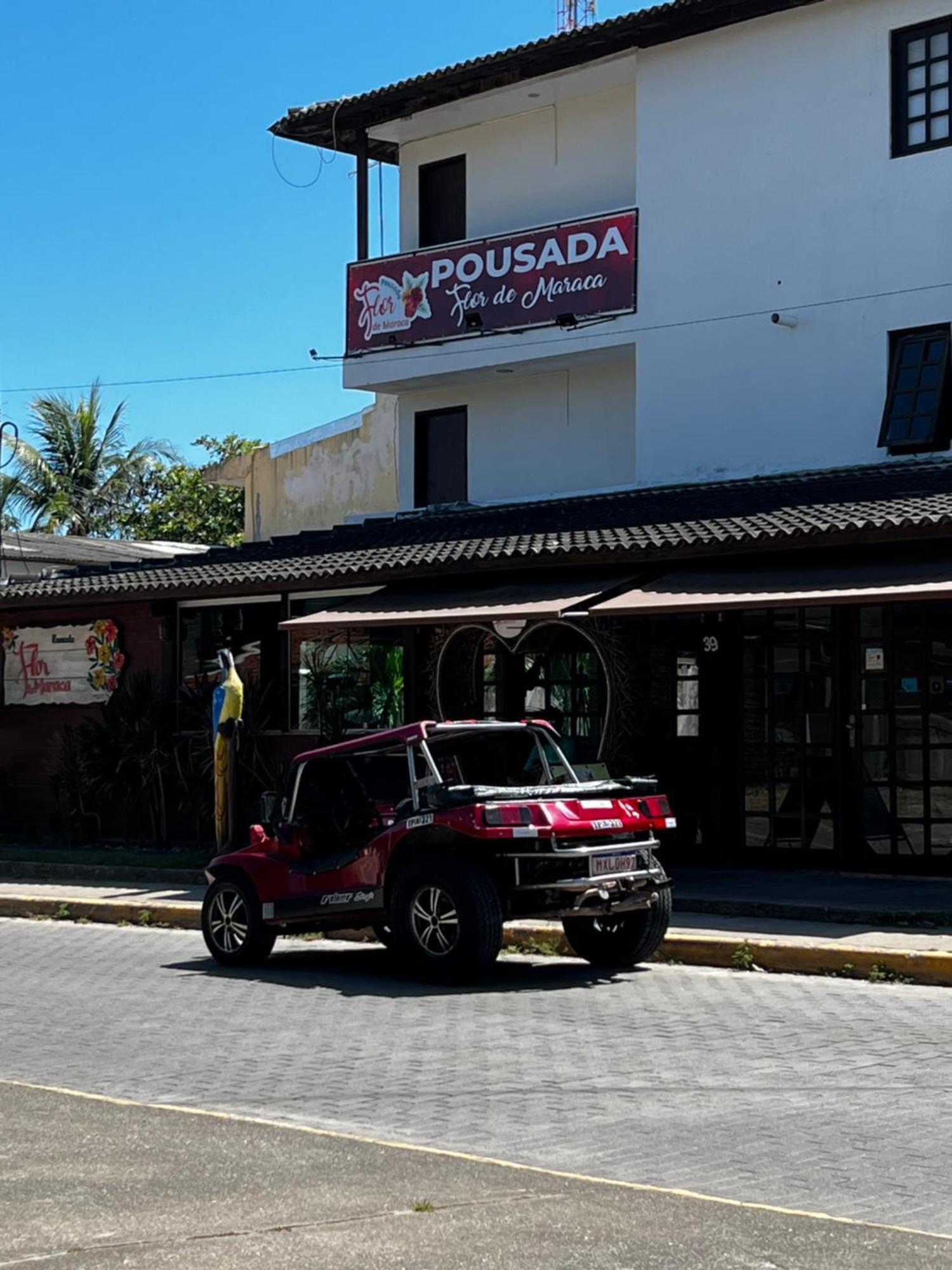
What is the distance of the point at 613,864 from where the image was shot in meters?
11.5

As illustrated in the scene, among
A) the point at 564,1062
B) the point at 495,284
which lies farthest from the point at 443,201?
the point at 564,1062

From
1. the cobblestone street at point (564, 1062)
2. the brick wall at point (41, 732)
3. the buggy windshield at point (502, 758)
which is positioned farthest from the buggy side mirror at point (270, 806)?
the brick wall at point (41, 732)

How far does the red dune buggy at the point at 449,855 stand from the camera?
11320 millimetres

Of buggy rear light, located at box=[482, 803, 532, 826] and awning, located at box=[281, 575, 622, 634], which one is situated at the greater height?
awning, located at box=[281, 575, 622, 634]

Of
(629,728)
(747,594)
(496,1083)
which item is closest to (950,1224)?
(496,1083)

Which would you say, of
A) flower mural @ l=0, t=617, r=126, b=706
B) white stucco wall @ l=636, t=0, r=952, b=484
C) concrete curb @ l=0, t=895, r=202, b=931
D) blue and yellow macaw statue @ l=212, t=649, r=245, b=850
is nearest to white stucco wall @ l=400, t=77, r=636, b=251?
white stucco wall @ l=636, t=0, r=952, b=484

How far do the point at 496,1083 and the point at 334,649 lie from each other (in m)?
12.4

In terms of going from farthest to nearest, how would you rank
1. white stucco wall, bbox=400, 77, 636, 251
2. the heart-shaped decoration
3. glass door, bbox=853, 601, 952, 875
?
white stucco wall, bbox=400, 77, 636, 251, the heart-shaped decoration, glass door, bbox=853, 601, 952, 875

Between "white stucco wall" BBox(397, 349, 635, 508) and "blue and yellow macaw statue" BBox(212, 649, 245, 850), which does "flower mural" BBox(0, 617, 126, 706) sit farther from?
"white stucco wall" BBox(397, 349, 635, 508)

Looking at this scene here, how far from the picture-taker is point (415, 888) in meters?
11.5

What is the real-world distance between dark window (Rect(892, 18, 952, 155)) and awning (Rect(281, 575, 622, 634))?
700cm

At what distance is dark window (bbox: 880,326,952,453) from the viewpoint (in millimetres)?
20125

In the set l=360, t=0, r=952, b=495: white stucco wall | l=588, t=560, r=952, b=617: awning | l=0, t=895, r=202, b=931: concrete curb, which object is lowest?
l=0, t=895, r=202, b=931: concrete curb

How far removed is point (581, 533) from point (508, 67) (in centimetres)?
815
